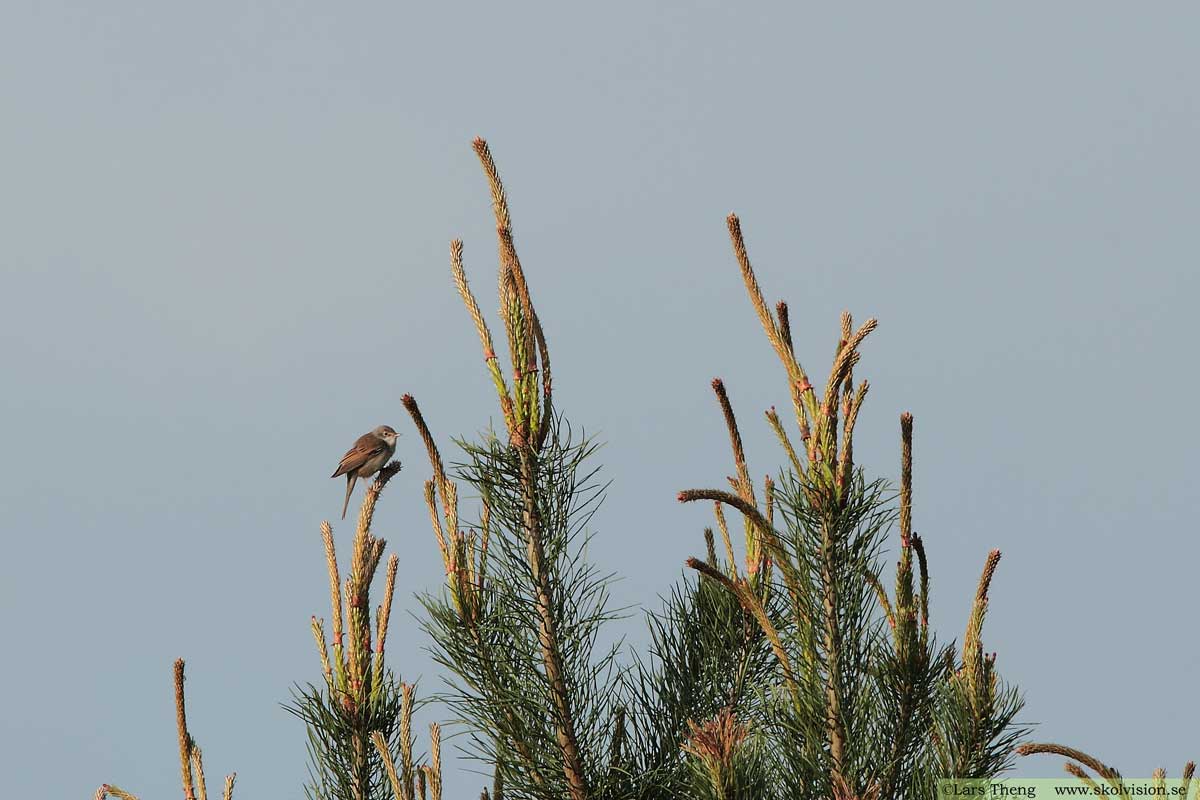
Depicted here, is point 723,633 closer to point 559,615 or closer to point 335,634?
point 559,615

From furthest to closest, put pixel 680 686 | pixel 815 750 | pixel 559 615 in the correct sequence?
pixel 680 686 → pixel 559 615 → pixel 815 750

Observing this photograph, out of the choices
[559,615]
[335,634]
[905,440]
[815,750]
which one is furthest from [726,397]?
[335,634]

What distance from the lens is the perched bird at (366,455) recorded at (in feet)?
39.6

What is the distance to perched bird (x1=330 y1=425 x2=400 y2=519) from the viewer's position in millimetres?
12062

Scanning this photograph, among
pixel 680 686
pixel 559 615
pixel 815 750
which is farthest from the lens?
pixel 680 686

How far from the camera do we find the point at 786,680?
4.50m

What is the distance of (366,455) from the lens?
1218 cm

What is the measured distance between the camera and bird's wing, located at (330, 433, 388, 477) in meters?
12.0

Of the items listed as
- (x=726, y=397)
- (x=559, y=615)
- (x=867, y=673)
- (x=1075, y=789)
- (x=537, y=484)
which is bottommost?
(x=1075, y=789)

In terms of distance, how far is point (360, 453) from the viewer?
12.2m

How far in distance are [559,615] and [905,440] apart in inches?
53.5

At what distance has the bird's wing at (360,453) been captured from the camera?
12031 mm

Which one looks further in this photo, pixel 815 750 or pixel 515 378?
pixel 515 378

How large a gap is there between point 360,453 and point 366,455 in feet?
0.20
